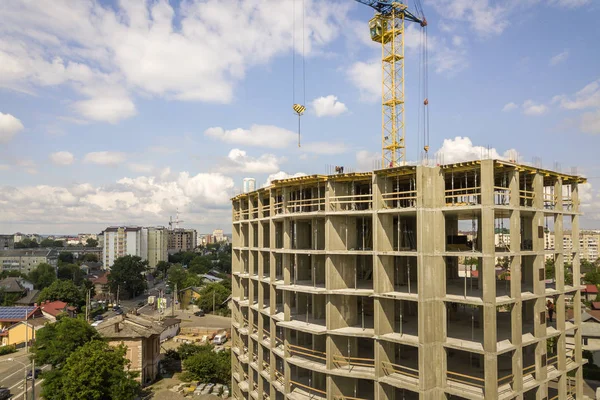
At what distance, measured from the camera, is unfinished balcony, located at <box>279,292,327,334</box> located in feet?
88.7

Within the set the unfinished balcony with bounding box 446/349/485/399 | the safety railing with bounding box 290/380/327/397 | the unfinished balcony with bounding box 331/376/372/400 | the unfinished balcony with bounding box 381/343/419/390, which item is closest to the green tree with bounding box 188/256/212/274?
the safety railing with bounding box 290/380/327/397

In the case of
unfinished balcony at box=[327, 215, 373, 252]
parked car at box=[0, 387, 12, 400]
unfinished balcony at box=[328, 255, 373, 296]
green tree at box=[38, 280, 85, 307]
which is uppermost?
unfinished balcony at box=[327, 215, 373, 252]

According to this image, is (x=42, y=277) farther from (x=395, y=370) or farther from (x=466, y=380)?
(x=466, y=380)

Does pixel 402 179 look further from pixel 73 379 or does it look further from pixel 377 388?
pixel 73 379

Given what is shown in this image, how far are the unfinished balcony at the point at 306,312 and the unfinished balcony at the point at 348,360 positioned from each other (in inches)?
57.1

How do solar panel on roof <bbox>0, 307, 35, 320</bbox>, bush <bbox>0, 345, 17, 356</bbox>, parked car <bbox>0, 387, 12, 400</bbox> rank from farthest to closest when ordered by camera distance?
solar panel on roof <bbox>0, 307, 35, 320</bbox>
bush <bbox>0, 345, 17, 356</bbox>
parked car <bbox>0, 387, 12, 400</bbox>

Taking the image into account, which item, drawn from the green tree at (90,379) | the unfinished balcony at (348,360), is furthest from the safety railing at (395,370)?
the green tree at (90,379)

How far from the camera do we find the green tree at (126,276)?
116250 millimetres

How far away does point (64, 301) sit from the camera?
3686 inches

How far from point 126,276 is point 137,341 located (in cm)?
7385

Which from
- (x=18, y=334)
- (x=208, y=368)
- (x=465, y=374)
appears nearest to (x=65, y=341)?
(x=208, y=368)

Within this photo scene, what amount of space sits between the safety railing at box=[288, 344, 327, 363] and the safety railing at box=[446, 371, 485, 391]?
788cm

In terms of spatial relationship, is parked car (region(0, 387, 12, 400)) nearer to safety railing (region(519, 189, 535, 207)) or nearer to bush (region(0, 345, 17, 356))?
bush (region(0, 345, 17, 356))

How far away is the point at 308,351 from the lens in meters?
29.4
